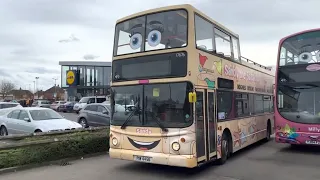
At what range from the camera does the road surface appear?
804cm

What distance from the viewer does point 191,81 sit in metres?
7.76

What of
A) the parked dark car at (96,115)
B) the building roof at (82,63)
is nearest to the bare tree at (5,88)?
the building roof at (82,63)

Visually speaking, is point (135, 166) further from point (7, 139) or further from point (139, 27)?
point (7, 139)

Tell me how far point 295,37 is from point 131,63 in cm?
683

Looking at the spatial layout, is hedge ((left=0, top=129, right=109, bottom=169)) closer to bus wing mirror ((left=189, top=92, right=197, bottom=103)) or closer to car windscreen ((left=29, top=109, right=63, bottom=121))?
car windscreen ((left=29, top=109, right=63, bottom=121))

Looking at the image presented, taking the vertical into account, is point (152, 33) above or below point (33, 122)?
above

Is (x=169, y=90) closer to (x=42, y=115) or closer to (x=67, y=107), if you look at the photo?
(x=42, y=115)

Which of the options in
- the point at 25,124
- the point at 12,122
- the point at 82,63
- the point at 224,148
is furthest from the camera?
the point at 82,63

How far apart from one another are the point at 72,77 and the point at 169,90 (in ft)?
162

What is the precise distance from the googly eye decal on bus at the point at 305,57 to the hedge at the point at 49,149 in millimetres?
7434

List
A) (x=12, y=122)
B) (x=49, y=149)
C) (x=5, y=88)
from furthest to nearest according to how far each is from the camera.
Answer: (x=5, y=88)
(x=12, y=122)
(x=49, y=149)

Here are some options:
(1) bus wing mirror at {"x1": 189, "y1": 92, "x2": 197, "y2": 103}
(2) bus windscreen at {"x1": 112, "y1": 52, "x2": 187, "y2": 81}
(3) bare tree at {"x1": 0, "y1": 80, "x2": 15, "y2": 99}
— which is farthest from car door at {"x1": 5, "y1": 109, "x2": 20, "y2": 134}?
(3) bare tree at {"x1": 0, "y1": 80, "x2": 15, "y2": 99}

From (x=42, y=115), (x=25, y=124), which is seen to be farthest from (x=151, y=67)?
(x=25, y=124)

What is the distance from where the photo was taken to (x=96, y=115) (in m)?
18.8
